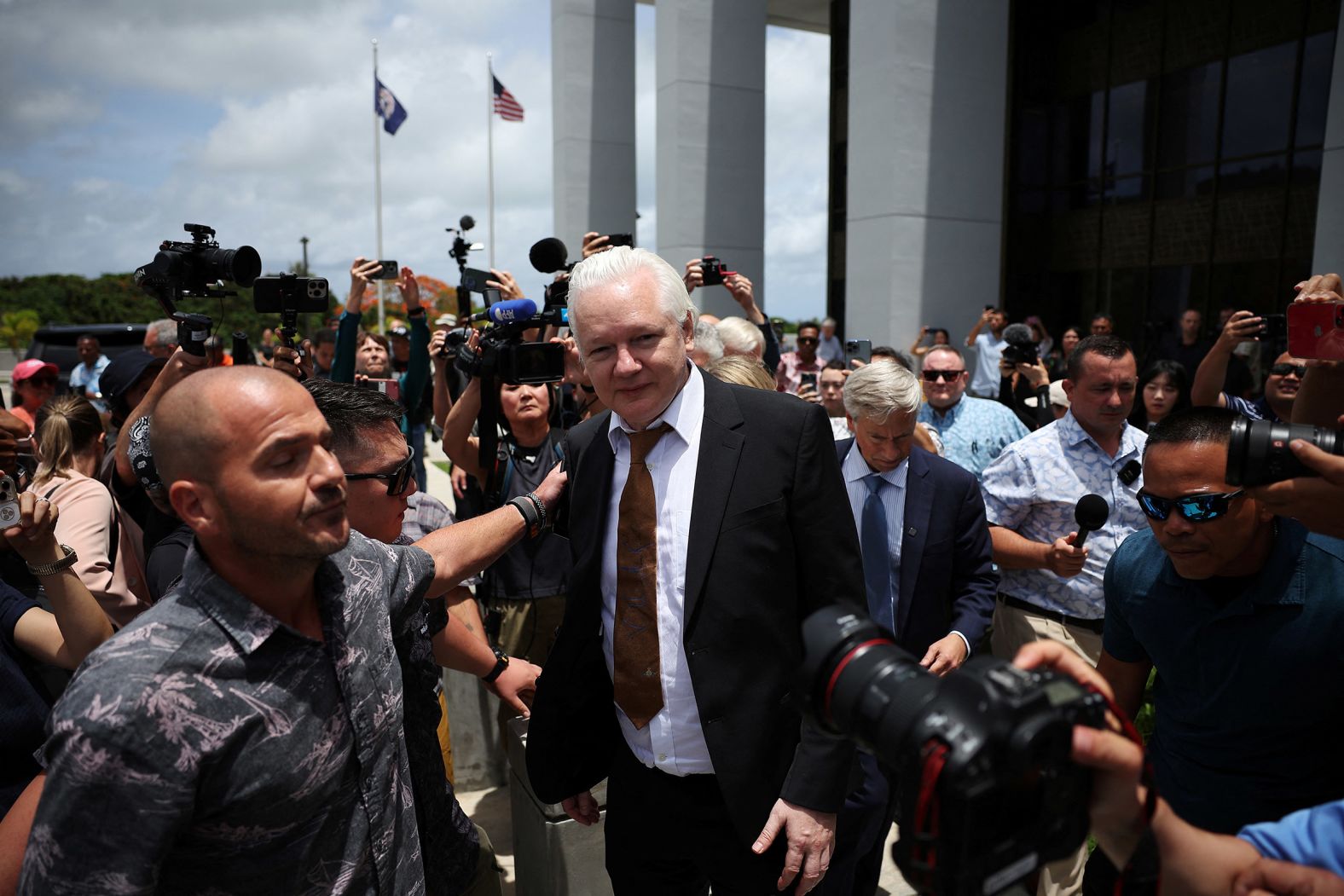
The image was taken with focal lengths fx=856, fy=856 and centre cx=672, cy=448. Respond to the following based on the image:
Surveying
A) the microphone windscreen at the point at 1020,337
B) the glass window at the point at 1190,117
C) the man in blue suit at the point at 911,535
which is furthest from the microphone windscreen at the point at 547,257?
the glass window at the point at 1190,117

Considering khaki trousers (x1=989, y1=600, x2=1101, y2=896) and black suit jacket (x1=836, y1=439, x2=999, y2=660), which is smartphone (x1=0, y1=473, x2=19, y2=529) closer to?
black suit jacket (x1=836, y1=439, x2=999, y2=660)

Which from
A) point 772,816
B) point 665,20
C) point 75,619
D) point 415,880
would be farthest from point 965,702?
point 665,20

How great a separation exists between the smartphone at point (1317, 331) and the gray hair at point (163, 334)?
659cm

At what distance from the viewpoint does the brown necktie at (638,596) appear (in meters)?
2.18

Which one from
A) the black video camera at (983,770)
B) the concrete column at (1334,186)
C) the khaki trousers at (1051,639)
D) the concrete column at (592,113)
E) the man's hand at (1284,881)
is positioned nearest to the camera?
the black video camera at (983,770)

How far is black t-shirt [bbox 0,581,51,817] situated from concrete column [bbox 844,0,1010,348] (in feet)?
36.4

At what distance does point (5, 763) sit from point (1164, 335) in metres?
16.3

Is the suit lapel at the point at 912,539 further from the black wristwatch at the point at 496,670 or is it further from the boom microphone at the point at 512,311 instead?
the boom microphone at the point at 512,311

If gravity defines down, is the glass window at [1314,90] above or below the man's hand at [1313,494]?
above

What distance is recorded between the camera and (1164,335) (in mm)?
14641

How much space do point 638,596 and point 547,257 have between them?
8.07 feet

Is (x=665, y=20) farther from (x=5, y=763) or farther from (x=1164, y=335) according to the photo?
(x=5, y=763)

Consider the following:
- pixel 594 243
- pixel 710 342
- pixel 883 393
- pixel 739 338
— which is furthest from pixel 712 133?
pixel 883 393

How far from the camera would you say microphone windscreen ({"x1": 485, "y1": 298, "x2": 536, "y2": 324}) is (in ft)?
11.7
